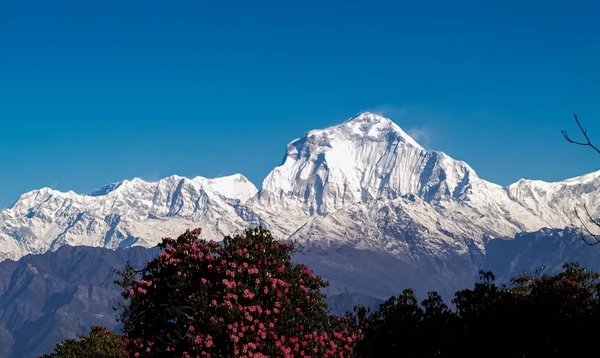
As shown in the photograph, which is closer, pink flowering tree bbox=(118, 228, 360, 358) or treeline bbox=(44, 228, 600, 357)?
pink flowering tree bbox=(118, 228, 360, 358)

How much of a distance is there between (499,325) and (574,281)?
879 cm

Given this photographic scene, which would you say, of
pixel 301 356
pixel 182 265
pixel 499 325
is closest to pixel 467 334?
pixel 499 325

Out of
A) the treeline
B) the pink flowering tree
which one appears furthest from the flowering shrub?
the pink flowering tree

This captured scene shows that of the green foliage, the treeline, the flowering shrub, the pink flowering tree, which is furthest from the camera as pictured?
the flowering shrub

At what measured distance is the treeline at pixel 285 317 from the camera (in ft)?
122

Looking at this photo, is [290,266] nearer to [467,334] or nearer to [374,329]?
[374,329]

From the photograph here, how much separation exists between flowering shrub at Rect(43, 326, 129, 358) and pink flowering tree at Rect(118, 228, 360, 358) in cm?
98

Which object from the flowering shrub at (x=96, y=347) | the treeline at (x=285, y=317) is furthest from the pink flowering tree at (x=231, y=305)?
the flowering shrub at (x=96, y=347)

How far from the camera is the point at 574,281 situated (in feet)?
150

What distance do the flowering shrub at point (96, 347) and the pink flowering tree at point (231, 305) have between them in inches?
38.6

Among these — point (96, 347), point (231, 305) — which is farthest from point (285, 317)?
point (96, 347)

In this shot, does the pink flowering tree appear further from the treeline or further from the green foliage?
the green foliage

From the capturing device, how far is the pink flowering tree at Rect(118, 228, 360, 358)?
121ft

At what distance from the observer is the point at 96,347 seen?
43.6 meters
